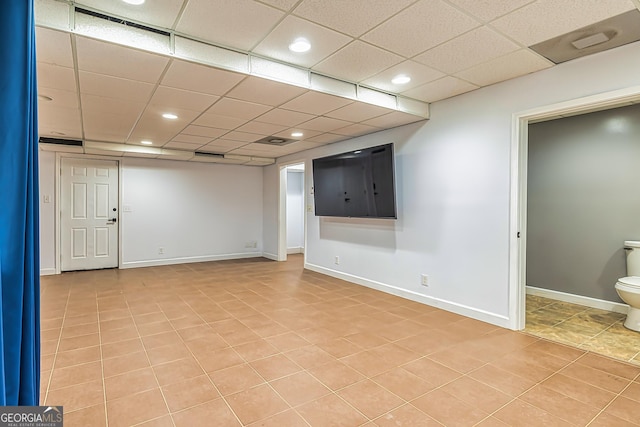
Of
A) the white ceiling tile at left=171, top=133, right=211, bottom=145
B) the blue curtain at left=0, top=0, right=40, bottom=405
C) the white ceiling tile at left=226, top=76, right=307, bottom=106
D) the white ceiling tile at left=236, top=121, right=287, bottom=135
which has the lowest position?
the blue curtain at left=0, top=0, right=40, bottom=405

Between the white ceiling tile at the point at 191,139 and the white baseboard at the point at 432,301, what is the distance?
3017 millimetres

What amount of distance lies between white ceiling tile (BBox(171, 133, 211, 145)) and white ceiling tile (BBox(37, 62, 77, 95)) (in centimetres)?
205

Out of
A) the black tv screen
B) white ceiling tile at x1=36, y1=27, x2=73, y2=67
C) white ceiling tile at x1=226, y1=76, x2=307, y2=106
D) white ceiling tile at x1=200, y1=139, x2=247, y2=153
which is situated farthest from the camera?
white ceiling tile at x1=200, y1=139, x2=247, y2=153

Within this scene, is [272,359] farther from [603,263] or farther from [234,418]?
[603,263]

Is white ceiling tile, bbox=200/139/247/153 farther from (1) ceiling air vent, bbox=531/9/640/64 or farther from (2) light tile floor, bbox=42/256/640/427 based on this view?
(1) ceiling air vent, bbox=531/9/640/64

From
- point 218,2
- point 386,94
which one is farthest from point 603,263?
point 218,2

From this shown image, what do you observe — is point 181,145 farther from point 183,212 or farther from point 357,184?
point 357,184

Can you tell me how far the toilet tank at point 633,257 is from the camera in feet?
11.8

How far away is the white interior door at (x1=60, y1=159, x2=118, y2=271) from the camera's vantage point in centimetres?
604

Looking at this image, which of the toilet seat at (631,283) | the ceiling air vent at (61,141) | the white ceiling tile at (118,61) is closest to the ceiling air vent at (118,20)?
the white ceiling tile at (118,61)

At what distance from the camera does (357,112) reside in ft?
12.4

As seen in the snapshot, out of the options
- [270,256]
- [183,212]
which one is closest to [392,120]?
[270,256]

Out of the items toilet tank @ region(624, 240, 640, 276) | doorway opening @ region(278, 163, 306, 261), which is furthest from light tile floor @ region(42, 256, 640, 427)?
doorway opening @ region(278, 163, 306, 261)

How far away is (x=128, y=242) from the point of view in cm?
650
